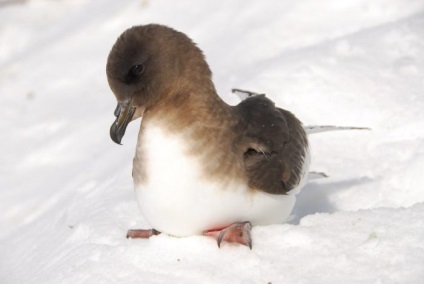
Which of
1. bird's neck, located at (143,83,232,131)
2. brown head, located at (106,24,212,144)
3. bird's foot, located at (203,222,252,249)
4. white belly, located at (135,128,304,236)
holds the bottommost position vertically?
bird's foot, located at (203,222,252,249)

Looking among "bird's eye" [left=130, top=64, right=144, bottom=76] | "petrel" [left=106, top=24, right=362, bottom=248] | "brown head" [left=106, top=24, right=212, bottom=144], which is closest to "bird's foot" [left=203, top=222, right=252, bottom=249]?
"petrel" [left=106, top=24, right=362, bottom=248]

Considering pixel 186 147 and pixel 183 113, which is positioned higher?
pixel 183 113

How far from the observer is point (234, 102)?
6000 mm

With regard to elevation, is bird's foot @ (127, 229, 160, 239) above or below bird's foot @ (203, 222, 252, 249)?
above

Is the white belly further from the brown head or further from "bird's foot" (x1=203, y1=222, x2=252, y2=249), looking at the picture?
the brown head

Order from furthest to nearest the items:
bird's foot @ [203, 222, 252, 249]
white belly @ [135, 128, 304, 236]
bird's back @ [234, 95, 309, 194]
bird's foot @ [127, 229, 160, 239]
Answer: bird's foot @ [127, 229, 160, 239] < bird's back @ [234, 95, 309, 194] < bird's foot @ [203, 222, 252, 249] < white belly @ [135, 128, 304, 236]

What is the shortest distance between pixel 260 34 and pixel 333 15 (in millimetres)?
631

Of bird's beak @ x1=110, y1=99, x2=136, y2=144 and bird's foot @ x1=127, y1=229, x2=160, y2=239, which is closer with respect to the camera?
bird's beak @ x1=110, y1=99, x2=136, y2=144

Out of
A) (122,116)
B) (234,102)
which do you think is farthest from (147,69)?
(234,102)

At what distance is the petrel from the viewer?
3.98 meters

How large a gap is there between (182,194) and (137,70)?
61 centimetres

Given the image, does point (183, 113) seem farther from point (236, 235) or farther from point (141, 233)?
point (141, 233)

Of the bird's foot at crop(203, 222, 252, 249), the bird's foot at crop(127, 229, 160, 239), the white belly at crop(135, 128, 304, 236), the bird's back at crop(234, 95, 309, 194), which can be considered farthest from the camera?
the bird's foot at crop(127, 229, 160, 239)

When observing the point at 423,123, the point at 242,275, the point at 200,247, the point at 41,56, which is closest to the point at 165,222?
the point at 200,247
